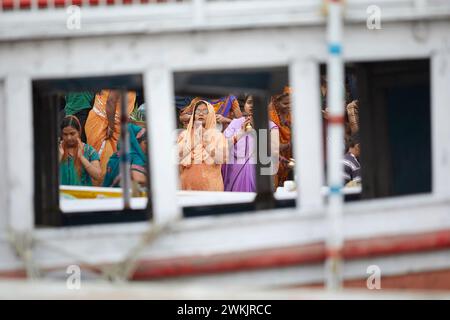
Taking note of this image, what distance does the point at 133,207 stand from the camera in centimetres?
687

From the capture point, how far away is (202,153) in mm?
10125

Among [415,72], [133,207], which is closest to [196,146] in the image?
[133,207]

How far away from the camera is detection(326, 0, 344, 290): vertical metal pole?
4355mm

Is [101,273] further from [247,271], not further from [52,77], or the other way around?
[52,77]

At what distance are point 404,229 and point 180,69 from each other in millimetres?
1803

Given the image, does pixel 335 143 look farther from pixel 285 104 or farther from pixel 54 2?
pixel 285 104

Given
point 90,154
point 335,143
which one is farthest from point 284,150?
point 335,143

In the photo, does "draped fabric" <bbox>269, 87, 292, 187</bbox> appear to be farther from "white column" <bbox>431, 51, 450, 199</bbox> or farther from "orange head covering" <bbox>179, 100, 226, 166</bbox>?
"white column" <bbox>431, 51, 450, 199</bbox>

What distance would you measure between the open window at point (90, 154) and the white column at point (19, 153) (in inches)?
13.3

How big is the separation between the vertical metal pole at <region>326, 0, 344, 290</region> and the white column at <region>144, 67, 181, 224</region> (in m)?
1.01

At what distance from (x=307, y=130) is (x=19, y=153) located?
1.88 m

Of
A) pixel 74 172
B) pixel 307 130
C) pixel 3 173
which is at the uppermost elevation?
pixel 307 130

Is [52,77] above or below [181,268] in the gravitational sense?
above

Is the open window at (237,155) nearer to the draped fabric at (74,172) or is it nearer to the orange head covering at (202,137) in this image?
the orange head covering at (202,137)
